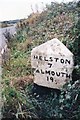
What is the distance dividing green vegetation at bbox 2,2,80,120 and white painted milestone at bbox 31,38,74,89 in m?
0.09

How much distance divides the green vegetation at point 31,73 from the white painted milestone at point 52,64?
0.09 meters

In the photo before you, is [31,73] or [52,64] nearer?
[52,64]

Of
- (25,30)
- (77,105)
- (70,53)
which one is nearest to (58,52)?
(70,53)

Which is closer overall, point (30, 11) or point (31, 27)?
point (30, 11)

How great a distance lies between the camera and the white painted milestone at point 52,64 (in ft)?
11.2

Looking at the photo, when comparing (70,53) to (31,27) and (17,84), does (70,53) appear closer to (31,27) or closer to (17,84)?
(17,84)

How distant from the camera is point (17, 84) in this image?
3654 mm

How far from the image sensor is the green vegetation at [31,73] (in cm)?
345

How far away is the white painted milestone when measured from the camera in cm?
343

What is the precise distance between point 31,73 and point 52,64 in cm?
30

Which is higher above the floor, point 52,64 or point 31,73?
point 52,64

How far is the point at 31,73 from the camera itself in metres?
3.69

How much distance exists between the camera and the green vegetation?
3453 mm

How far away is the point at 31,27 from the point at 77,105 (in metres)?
1.14
